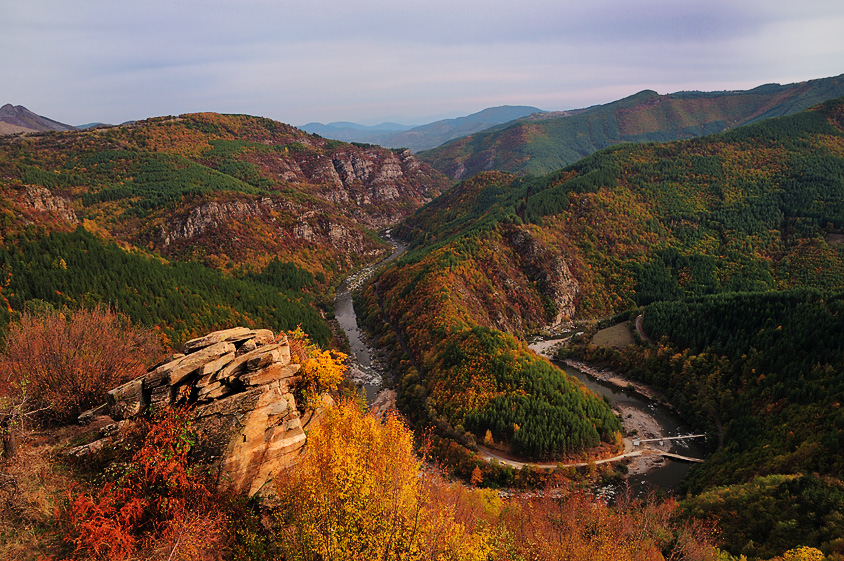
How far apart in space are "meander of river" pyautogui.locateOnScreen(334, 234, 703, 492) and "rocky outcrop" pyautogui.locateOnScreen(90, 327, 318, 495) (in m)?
63.1

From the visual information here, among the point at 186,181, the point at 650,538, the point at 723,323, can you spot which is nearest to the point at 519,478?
the point at 650,538

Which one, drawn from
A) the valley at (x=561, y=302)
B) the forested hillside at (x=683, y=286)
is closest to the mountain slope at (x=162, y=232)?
the valley at (x=561, y=302)

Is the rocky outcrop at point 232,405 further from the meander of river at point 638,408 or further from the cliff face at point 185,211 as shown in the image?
the cliff face at point 185,211

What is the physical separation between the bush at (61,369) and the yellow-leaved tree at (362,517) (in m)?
16.6

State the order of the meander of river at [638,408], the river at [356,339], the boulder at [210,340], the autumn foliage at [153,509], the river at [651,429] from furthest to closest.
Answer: the river at [356,339] < the meander of river at [638,408] < the river at [651,429] < the boulder at [210,340] < the autumn foliage at [153,509]

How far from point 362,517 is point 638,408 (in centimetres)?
8692

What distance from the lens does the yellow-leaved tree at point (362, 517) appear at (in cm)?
1795

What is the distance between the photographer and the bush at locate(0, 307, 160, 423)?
82.9 ft

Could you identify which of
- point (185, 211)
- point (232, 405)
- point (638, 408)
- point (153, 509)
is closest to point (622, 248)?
point (638, 408)

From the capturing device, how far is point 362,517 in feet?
61.5

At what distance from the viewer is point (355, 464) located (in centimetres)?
2019

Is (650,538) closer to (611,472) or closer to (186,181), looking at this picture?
(611,472)

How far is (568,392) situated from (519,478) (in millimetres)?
20863

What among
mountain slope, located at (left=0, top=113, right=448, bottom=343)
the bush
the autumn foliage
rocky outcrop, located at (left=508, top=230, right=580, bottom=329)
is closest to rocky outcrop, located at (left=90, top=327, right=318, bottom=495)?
the autumn foliage
